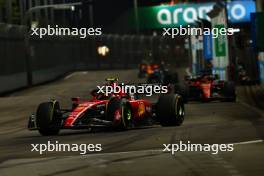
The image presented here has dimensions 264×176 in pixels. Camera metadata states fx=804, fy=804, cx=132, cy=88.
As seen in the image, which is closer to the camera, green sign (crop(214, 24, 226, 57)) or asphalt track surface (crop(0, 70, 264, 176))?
asphalt track surface (crop(0, 70, 264, 176))

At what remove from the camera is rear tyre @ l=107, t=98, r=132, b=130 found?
16750 mm

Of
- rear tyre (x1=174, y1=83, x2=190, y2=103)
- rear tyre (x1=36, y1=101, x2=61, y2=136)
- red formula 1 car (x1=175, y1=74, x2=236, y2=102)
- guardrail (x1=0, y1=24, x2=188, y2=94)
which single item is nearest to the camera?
rear tyre (x1=36, y1=101, x2=61, y2=136)

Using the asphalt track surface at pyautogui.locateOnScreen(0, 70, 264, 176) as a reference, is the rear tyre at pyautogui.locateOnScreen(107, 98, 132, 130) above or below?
above

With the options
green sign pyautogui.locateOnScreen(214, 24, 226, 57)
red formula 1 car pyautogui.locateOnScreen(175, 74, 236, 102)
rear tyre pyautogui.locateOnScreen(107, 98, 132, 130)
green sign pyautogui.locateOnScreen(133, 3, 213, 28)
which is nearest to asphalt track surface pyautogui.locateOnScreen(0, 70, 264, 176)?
rear tyre pyautogui.locateOnScreen(107, 98, 132, 130)

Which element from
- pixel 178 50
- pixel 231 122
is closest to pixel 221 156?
pixel 231 122

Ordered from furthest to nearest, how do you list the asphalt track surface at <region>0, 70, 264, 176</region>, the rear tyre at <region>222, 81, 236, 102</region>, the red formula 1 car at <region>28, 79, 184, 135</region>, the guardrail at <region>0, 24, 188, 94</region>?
the guardrail at <region>0, 24, 188, 94</region>, the rear tyre at <region>222, 81, 236, 102</region>, the red formula 1 car at <region>28, 79, 184, 135</region>, the asphalt track surface at <region>0, 70, 264, 176</region>

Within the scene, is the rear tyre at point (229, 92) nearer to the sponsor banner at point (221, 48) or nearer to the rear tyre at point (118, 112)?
the sponsor banner at point (221, 48)

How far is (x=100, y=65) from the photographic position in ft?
301

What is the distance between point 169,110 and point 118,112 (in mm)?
1584

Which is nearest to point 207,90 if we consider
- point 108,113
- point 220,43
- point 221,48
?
point 221,48

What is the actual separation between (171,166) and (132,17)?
9297cm

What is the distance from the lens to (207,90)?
2916cm

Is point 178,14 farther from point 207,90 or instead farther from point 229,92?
point 229,92

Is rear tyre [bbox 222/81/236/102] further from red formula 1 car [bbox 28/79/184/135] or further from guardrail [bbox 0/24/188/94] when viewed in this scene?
guardrail [bbox 0/24/188/94]
